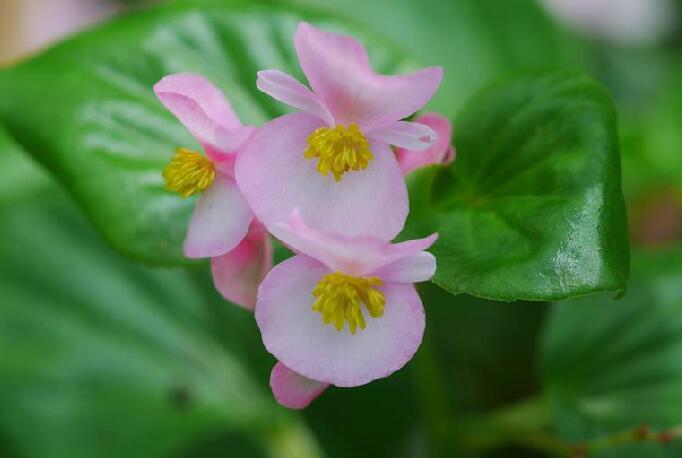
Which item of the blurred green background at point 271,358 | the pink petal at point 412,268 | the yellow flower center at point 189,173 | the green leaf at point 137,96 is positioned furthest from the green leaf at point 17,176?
the pink petal at point 412,268

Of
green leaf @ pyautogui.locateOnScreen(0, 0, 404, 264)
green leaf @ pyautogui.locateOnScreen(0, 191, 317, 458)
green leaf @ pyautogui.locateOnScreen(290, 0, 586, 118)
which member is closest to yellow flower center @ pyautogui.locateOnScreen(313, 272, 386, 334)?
green leaf @ pyautogui.locateOnScreen(0, 0, 404, 264)

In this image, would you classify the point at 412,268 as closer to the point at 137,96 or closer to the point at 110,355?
the point at 137,96

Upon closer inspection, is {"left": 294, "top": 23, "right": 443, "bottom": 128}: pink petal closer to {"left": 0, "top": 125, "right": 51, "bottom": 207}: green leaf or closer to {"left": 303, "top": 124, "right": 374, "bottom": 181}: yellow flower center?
{"left": 303, "top": 124, "right": 374, "bottom": 181}: yellow flower center

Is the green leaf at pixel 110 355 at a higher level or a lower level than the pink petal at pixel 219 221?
lower

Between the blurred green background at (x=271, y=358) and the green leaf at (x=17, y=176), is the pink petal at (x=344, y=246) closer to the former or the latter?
the blurred green background at (x=271, y=358)

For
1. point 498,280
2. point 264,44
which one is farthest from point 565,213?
point 264,44
